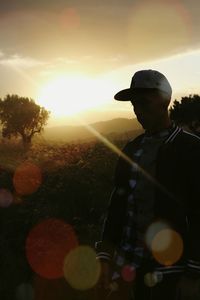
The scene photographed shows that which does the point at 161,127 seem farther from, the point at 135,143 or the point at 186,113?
the point at 186,113

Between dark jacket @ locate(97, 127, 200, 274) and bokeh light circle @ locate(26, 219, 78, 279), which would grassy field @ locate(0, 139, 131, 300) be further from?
dark jacket @ locate(97, 127, 200, 274)

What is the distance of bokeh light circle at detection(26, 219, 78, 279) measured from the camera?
839 cm

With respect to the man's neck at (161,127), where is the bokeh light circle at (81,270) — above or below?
below

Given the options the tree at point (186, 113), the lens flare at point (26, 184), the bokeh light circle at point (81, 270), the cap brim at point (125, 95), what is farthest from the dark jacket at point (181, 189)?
the tree at point (186, 113)

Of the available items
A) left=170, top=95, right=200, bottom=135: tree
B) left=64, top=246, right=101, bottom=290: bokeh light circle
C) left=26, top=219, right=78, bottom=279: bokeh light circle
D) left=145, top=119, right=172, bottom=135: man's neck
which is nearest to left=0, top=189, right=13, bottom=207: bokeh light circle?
left=26, top=219, right=78, bottom=279: bokeh light circle

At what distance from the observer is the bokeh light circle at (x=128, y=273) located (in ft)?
11.9

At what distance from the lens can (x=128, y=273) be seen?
3660 millimetres

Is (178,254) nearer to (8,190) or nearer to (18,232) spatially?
(18,232)

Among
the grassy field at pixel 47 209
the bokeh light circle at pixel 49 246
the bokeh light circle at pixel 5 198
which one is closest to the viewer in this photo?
the grassy field at pixel 47 209

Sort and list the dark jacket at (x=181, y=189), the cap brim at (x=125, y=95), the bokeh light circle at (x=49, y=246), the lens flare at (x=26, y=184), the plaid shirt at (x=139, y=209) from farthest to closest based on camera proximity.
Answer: the lens flare at (x=26, y=184) < the bokeh light circle at (x=49, y=246) < the cap brim at (x=125, y=95) < the plaid shirt at (x=139, y=209) < the dark jacket at (x=181, y=189)

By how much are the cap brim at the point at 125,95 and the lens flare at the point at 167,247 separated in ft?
3.33

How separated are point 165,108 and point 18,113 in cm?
7062

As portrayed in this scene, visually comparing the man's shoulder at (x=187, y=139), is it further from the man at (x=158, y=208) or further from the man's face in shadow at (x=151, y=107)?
the man's face in shadow at (x=151, y=107)

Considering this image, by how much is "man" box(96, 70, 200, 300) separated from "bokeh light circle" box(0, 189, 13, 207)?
996cm
